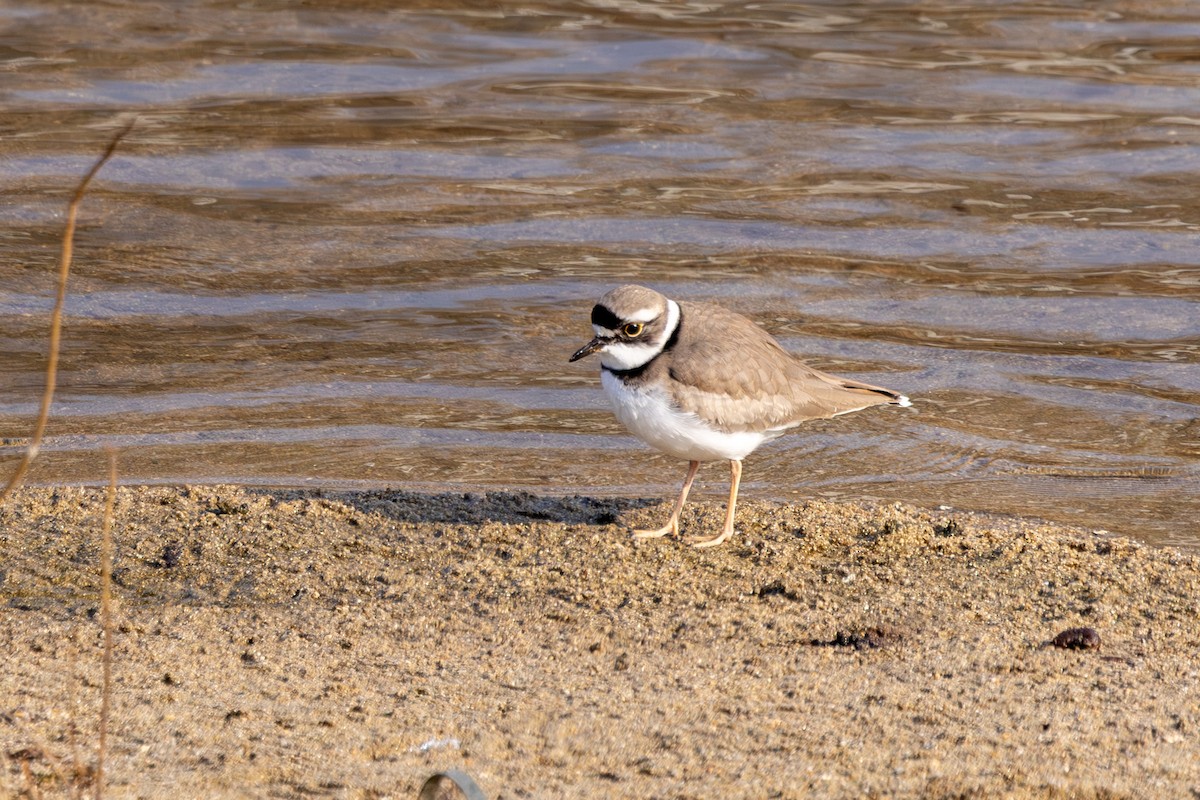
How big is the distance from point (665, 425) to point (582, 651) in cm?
134

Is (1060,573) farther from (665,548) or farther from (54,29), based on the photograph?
(54,29)

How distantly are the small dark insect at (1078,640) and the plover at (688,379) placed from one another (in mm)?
1481

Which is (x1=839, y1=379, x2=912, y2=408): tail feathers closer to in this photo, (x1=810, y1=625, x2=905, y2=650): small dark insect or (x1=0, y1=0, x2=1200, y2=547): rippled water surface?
(x1=0, y1=0, x2=1200, y2=547): rippled water surface

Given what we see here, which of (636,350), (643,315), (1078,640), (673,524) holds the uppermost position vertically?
(643,315)

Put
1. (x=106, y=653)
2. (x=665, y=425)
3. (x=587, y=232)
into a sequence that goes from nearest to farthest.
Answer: (x=106, y=653), (x=665, y=425), (x=587, y=232)

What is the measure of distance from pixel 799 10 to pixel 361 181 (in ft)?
19.9

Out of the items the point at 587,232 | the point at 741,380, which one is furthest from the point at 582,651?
the point at 587,232

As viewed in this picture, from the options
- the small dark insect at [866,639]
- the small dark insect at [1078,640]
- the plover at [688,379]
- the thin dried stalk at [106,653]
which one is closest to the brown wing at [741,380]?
the plover at [688,379]

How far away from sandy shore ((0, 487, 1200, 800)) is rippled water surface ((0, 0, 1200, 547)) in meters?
1.01

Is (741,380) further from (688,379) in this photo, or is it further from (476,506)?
(476,506)

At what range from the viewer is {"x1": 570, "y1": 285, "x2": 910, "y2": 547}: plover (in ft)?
18.9

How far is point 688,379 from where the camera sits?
19.0 ft

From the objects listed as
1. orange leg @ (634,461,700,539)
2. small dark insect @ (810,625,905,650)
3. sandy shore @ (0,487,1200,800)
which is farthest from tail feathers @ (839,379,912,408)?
small dark insect @ (810,625,905,650)

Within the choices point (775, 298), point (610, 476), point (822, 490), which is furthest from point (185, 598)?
point (775, 298)
